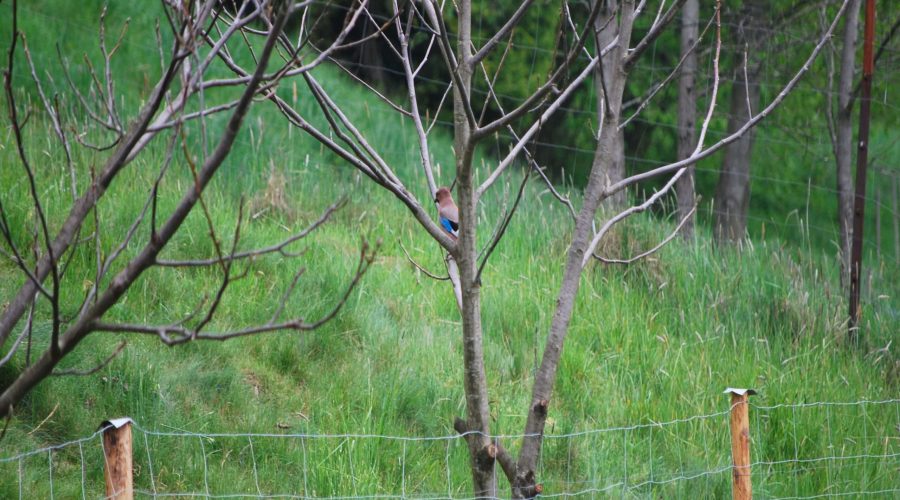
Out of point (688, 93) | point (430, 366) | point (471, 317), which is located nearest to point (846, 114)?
point (688, 93)

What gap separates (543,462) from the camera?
14.3ft

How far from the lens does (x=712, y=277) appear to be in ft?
20.2

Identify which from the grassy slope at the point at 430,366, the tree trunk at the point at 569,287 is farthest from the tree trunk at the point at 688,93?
the tree trunk at the point at 569,287

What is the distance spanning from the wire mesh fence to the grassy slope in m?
0.01

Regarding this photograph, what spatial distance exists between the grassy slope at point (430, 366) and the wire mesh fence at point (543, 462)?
0.4 inches

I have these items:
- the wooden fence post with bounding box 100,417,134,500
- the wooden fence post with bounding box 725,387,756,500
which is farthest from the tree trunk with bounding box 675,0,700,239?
the wooden fence post with bounding box 100,417,134,500

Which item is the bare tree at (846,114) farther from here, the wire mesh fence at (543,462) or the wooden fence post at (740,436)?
the wooden fence post at (740,436)

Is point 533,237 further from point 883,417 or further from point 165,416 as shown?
point 165,416

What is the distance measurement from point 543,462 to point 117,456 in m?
2.41

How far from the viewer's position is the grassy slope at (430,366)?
4012 mm

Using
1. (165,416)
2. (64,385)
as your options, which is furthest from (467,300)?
(64,385)

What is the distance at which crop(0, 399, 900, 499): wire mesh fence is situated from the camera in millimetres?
3760

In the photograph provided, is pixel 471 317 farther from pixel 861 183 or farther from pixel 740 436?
pixel 861 183

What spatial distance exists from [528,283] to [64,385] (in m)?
2.81
